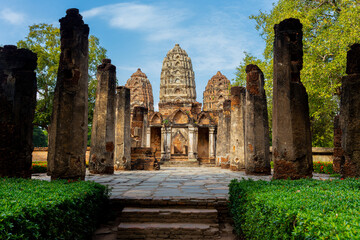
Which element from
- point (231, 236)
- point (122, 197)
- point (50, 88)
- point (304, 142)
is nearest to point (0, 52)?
point (122, 197)

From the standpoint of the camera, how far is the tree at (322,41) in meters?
14.0

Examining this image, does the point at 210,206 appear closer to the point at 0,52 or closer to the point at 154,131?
the point at 0,52

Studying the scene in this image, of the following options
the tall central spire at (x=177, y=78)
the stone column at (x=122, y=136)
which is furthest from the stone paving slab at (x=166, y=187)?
the tall central spire at (x=177, y=78)

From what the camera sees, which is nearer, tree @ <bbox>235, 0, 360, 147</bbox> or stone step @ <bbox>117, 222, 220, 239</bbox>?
stone step @ <bbox>117, 222, 220, 239</bbox>

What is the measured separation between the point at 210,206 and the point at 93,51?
70.1 ft

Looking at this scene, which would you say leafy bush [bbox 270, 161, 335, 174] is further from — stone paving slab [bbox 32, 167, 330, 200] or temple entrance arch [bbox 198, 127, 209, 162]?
temple entrance arch [bbox 198, 127, 209, 162]

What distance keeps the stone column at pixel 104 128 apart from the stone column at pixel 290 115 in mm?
5999

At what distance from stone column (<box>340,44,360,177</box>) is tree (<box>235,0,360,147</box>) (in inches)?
285

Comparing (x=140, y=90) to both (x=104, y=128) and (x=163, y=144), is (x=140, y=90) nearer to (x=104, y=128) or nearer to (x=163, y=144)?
(x=163, y=144)

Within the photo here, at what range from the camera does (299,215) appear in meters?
2.26

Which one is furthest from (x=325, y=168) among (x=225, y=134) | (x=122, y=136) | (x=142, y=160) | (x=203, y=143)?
(x=203, y=143)

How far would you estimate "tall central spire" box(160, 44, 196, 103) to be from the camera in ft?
128

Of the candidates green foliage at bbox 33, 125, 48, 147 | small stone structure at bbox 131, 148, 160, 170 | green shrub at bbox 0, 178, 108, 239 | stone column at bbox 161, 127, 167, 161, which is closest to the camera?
green shrub at bbox 0, 178, 108, 239

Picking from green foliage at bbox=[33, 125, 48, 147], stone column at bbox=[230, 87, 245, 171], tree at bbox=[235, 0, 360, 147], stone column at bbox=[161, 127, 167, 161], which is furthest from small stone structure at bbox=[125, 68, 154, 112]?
stone column at bbox=[230, 87, 245, 171]
